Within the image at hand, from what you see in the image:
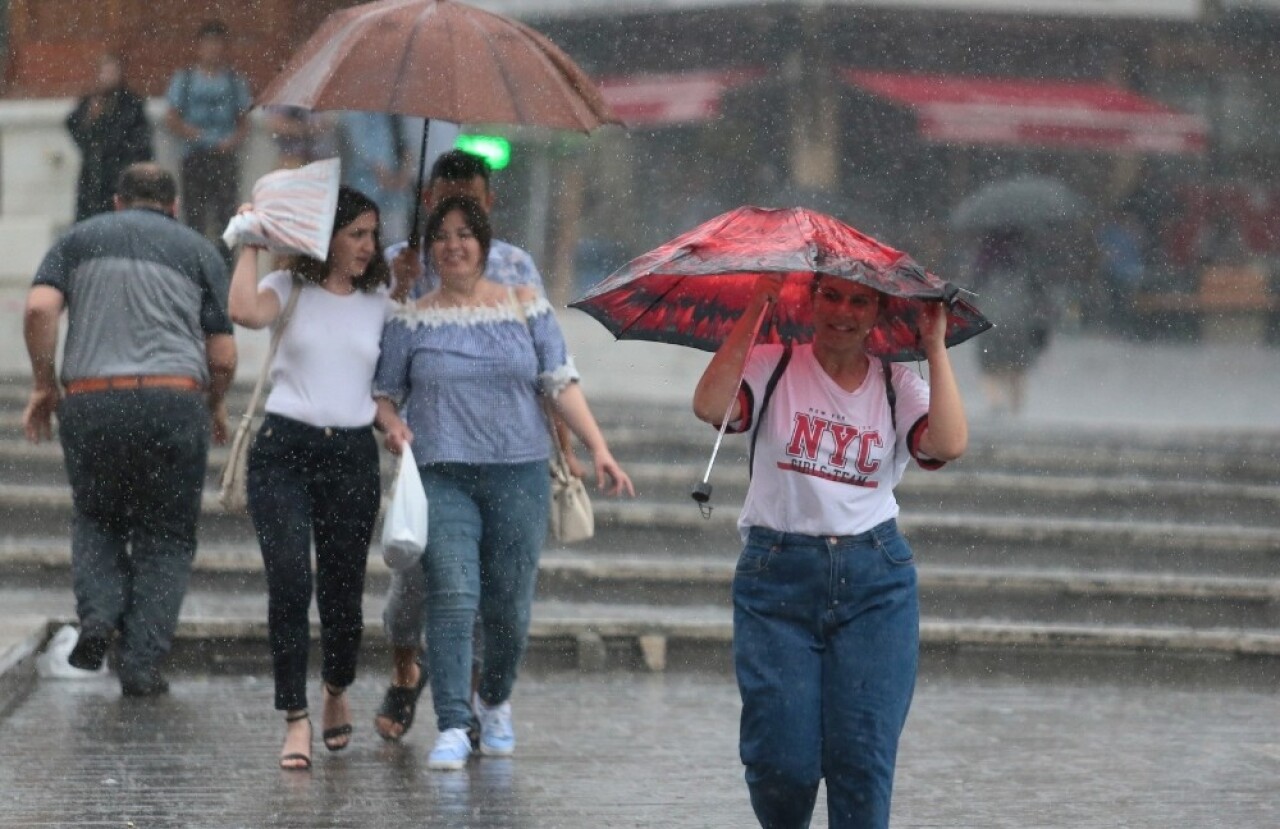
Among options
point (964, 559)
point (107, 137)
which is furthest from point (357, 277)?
point (107, 137)

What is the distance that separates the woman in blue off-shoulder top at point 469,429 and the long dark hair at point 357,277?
14 cm

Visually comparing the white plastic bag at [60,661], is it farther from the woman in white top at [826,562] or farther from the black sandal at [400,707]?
the woman in white top at [826,562]

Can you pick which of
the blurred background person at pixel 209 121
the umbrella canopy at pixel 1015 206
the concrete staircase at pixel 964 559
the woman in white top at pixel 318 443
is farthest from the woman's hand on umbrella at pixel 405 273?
the umbrella canopy at pixel 1015 206

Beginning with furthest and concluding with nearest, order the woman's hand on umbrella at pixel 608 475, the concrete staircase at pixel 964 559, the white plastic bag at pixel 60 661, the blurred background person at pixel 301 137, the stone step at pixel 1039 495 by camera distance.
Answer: the blurred background person at pixel 301 137 → the stone step at pixel 1039 495 → the concrete staircase at pixel 964 559 → the white plastic bag at pixel 60 661 → the woman's hand on umbrella at pixel 608 475

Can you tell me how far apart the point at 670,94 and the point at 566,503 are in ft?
80.3

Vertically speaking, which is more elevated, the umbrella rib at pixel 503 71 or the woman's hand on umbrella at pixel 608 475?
the umbrella rib at pixel 503 71

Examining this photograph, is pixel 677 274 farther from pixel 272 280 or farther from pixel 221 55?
pixel 221 55

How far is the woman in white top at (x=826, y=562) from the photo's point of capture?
546cm

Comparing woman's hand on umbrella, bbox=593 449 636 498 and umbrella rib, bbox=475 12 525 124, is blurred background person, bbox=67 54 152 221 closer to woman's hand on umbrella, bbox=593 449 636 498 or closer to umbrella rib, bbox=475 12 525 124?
umbrella rib, bbox=475 12 525 124

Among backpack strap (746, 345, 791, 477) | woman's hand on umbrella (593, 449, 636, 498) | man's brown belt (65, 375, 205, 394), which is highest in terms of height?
backpack strap (746, 345, 791, 477)

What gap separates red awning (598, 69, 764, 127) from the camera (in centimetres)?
3159

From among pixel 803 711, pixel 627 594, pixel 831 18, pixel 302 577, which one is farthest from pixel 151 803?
pixel 831 18

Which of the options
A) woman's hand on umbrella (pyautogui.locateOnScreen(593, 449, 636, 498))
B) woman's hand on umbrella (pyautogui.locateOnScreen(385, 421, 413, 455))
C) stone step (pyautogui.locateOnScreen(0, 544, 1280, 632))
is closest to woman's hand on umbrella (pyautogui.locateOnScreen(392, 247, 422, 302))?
woman's hand on umbrella (pyautogui.locateOnScreen(385, 421, 413, 455))

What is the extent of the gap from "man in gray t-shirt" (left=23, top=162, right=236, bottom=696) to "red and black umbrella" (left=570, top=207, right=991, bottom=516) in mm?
3398
